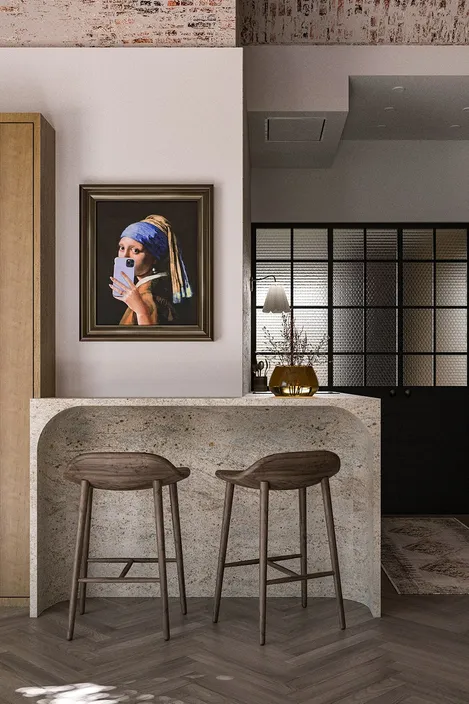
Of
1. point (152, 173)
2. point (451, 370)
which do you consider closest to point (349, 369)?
point (451, 370)

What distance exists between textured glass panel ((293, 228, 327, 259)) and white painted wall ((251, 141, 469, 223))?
0.11 meters

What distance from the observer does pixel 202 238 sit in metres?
4.20

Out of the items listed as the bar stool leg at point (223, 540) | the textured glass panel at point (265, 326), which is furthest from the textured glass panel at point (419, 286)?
the bar stool leg at point (223, 540)

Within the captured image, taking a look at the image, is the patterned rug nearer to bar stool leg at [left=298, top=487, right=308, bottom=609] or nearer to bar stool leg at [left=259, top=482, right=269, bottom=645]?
bar stool leg at [left=298, top=487, right=308, bottom=609]

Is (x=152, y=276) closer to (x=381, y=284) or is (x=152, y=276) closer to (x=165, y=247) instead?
(x=165, y=247)

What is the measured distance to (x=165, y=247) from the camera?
4207 mm

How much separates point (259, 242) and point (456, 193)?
5.85ft

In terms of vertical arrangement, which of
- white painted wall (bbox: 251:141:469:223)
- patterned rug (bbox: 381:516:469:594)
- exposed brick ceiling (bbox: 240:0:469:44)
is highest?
exposed brick ceiling (bbox: 240:0:469:44)

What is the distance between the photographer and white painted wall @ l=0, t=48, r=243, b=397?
421 centimetres

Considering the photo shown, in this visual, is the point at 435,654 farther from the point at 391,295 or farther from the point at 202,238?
the point at 391,295

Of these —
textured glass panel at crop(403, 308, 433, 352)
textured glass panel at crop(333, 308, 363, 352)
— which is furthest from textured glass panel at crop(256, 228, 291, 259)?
textured glass panel at crop(403, 308, 433, 352)

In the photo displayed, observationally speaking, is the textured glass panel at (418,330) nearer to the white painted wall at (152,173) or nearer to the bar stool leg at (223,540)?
the white painted wall at (152,173)

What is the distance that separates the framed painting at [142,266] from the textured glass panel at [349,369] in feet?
9.37

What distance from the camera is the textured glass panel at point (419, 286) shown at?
22.3ft
